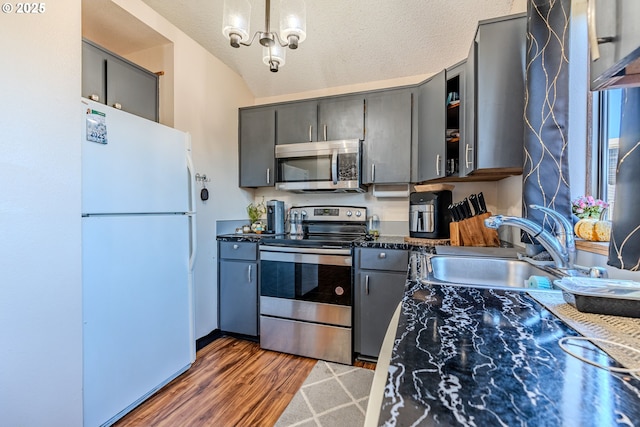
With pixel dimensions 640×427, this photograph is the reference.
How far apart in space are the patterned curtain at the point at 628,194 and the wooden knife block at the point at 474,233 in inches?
41.9

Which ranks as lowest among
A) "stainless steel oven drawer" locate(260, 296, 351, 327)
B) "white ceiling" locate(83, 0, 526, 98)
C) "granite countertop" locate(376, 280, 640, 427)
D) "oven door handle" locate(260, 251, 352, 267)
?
"stainless steel oven drawer" locate(260, 296, 351, 327)

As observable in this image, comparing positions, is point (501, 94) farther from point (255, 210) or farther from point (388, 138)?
point (255, 210)

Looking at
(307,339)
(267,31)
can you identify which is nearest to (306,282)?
(307,339)

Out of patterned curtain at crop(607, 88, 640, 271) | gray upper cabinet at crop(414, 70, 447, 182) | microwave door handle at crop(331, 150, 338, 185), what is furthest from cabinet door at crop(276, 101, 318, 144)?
patterned curtain at crop(607, 88, 640, 271)

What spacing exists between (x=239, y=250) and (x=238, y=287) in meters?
0.33

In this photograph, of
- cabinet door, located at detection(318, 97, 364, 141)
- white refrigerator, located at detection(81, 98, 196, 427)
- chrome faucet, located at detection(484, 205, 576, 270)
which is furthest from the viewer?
cabinet door, located at detection(318, 97, 364, 141)

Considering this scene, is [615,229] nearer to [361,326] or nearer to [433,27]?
[361,326]

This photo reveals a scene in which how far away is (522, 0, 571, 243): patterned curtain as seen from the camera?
1.25 metres

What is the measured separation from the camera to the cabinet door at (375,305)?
6.81 feet

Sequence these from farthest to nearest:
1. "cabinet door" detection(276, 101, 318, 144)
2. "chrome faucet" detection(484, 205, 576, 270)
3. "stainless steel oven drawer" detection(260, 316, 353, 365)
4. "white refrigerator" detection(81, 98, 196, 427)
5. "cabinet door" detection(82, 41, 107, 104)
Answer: "cabinet door" detection(276, 101, 318, 144) → "stainless steel oven drawer" detection(260, 316, 353, 365) → "cabinet door" detection(82, 41, 107, 104) → "white refrigerator" detection(81, 98, 196, 427) → "chrome faucet" detection(484, 205, 576, 270)

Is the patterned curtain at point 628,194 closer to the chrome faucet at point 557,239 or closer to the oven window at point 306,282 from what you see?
the chrome faucet at point 557,239

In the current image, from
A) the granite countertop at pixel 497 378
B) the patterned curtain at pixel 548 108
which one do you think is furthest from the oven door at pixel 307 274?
the granite countertop at pixel 497 378

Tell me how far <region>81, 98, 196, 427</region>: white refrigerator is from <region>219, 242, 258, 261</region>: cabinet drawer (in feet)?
1.70

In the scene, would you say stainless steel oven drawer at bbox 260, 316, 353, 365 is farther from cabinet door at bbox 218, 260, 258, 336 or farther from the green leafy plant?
the green leafy plant
